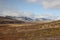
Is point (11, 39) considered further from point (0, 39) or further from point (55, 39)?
point (55, 39)

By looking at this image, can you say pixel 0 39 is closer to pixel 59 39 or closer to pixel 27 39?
pixel 27 39

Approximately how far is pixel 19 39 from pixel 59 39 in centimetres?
675

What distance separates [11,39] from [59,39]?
8564mm

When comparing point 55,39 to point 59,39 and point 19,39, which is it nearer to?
point 59,39

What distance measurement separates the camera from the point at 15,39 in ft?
105

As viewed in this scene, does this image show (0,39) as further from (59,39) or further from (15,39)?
(59,39)

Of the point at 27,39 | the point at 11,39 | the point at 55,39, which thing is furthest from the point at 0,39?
the point at 55,39

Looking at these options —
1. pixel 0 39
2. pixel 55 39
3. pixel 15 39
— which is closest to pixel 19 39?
pixel 15 39

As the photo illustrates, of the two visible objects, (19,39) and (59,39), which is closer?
(59,39)

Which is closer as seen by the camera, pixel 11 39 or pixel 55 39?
pixel 55 39

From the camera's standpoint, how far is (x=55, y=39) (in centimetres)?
2923

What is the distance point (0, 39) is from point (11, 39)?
190 cm

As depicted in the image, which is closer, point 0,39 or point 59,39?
point 59,39

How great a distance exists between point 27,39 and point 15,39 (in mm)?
2649
